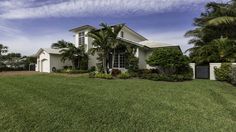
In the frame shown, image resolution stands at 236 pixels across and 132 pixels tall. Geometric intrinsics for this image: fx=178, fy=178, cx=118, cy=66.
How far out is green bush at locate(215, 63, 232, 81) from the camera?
16375 mm

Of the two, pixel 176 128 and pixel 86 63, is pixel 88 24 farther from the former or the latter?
pixel 176 128

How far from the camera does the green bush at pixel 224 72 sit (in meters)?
16.4

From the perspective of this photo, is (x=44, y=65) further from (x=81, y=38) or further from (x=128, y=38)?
(x=128, y=38)

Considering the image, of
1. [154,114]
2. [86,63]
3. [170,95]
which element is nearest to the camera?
[154,114]

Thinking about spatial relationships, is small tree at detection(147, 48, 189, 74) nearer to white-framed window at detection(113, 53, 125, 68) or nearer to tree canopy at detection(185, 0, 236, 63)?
tree canopy at detection(185, 0, 236, 63)

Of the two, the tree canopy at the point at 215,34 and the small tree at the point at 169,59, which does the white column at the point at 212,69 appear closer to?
the tree canopy at the point at 215,34

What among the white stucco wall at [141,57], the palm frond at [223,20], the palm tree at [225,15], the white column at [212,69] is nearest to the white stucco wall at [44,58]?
the white stucco wall at [141,57]

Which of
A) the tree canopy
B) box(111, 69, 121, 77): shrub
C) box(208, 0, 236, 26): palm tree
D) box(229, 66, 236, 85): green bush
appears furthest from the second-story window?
box(229, 66, 236, 85): green bush

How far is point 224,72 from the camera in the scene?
16.6 meters

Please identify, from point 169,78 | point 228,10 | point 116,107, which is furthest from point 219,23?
point 116,107

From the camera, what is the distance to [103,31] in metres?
19.5

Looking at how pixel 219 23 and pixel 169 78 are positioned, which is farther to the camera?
pixel 219 23

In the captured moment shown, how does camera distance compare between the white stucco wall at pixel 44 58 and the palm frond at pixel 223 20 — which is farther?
the white stucco wall at pixel 44 58

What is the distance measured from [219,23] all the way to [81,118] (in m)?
20.2
